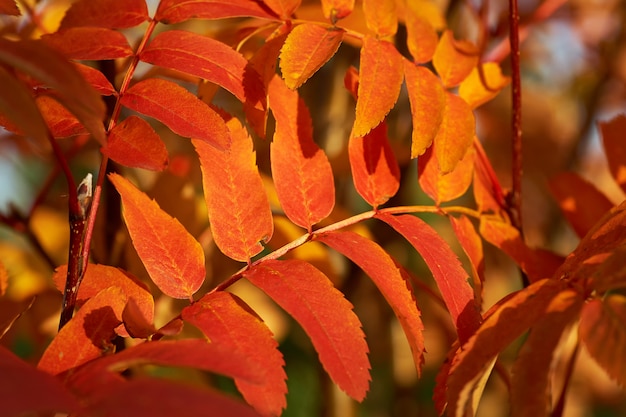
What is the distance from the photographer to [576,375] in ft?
5.12

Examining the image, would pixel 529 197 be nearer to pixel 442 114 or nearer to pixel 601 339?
pixel 442 114

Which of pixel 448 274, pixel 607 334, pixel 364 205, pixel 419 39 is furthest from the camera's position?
pixel 364 205

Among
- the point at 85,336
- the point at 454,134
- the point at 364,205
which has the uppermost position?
the point at 454,134

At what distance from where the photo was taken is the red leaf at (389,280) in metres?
0.45

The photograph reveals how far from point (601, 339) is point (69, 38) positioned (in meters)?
0.39

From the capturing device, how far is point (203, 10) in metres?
0.52

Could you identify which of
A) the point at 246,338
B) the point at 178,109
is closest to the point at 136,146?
the point at 178,109

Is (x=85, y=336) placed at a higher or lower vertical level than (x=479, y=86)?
lower

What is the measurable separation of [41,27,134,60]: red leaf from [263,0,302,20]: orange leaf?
0.12 m

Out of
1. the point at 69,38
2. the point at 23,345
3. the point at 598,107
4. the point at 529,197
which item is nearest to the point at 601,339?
the point at 69,38

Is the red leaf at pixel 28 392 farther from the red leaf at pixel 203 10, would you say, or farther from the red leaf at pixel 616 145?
the red leaf at pixel 616 145

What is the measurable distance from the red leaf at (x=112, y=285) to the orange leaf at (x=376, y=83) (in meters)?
0.18

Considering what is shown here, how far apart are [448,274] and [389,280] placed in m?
0.05

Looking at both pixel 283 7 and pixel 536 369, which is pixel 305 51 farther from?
pixel 536 369
